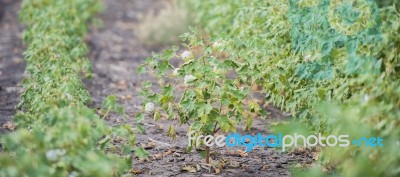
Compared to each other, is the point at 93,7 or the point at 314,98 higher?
the point at 93,7

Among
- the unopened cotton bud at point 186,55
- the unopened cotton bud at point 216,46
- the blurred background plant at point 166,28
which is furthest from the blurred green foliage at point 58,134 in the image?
the blurred background plant at point 166,28

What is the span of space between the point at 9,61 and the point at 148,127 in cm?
300

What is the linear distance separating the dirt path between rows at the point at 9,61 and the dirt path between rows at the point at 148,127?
76cm

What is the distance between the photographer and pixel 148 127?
513 centimetres

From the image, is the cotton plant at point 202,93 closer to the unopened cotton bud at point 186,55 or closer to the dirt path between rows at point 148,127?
the unopened cotton bud at point 186,55

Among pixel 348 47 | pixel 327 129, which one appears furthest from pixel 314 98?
pixel 348 47

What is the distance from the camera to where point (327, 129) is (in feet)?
12.1

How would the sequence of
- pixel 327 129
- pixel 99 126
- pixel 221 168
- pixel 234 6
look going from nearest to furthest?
pixel 99 126, pixel 327 129, pixel 221 168, pixel 234 6

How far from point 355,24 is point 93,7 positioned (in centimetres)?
545

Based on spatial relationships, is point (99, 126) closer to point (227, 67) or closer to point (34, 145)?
point (34, 145)

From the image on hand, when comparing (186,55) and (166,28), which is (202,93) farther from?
(166,28)

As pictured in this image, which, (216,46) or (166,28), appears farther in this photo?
(166,28)

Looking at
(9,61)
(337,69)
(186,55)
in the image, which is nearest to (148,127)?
(186,55)

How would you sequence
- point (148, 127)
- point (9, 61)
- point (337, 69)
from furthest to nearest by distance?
1. point (9, 61)
2. point (148, 127)
3. point (337, 69)
